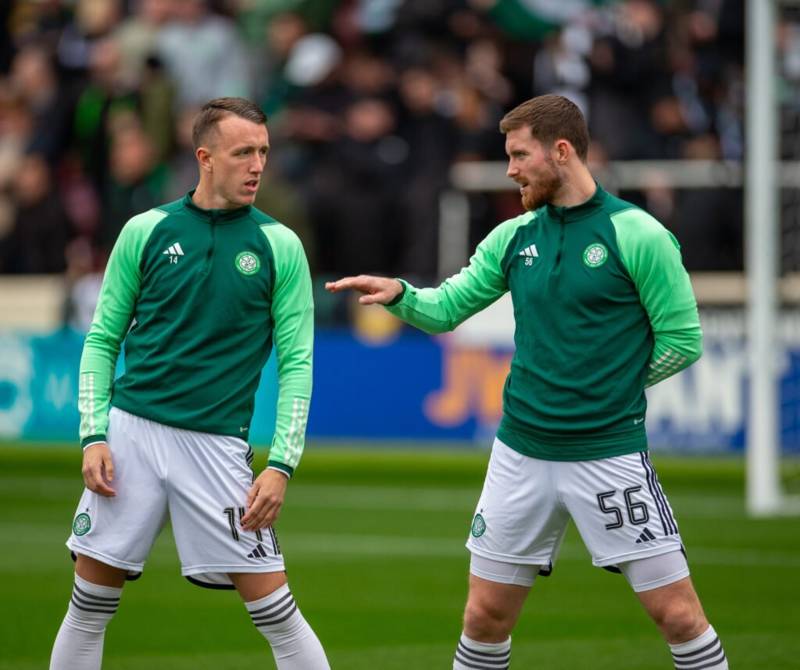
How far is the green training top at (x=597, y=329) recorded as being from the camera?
19.0 feet

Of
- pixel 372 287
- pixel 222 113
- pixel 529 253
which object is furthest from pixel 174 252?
pixel 529 253

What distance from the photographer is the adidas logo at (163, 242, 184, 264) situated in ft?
19.3

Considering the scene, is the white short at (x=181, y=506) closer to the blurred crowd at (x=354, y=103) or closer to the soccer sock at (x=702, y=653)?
the soccer sock at (x=702, y=653)

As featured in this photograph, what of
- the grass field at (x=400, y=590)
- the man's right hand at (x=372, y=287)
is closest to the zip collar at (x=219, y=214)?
the man's right hand at (x=372, y=287)

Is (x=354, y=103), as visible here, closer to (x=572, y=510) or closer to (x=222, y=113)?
(x=222, y=113)

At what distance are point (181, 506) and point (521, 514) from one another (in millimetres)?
1169

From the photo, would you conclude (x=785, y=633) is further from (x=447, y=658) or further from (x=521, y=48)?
(x=521, y=48)

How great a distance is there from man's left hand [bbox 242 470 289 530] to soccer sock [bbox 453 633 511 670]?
0.84m

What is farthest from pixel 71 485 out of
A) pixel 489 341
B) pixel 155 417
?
pixel 155 417

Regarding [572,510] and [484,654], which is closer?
[572,510]

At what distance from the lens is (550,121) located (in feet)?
19.2

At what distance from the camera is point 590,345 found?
584cm

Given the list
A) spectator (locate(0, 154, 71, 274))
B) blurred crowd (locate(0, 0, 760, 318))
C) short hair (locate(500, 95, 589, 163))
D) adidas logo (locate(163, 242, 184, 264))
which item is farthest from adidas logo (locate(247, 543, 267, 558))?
spectator (locate(0, 154, 71, 274))

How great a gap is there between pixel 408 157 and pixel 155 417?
12.9 metres
